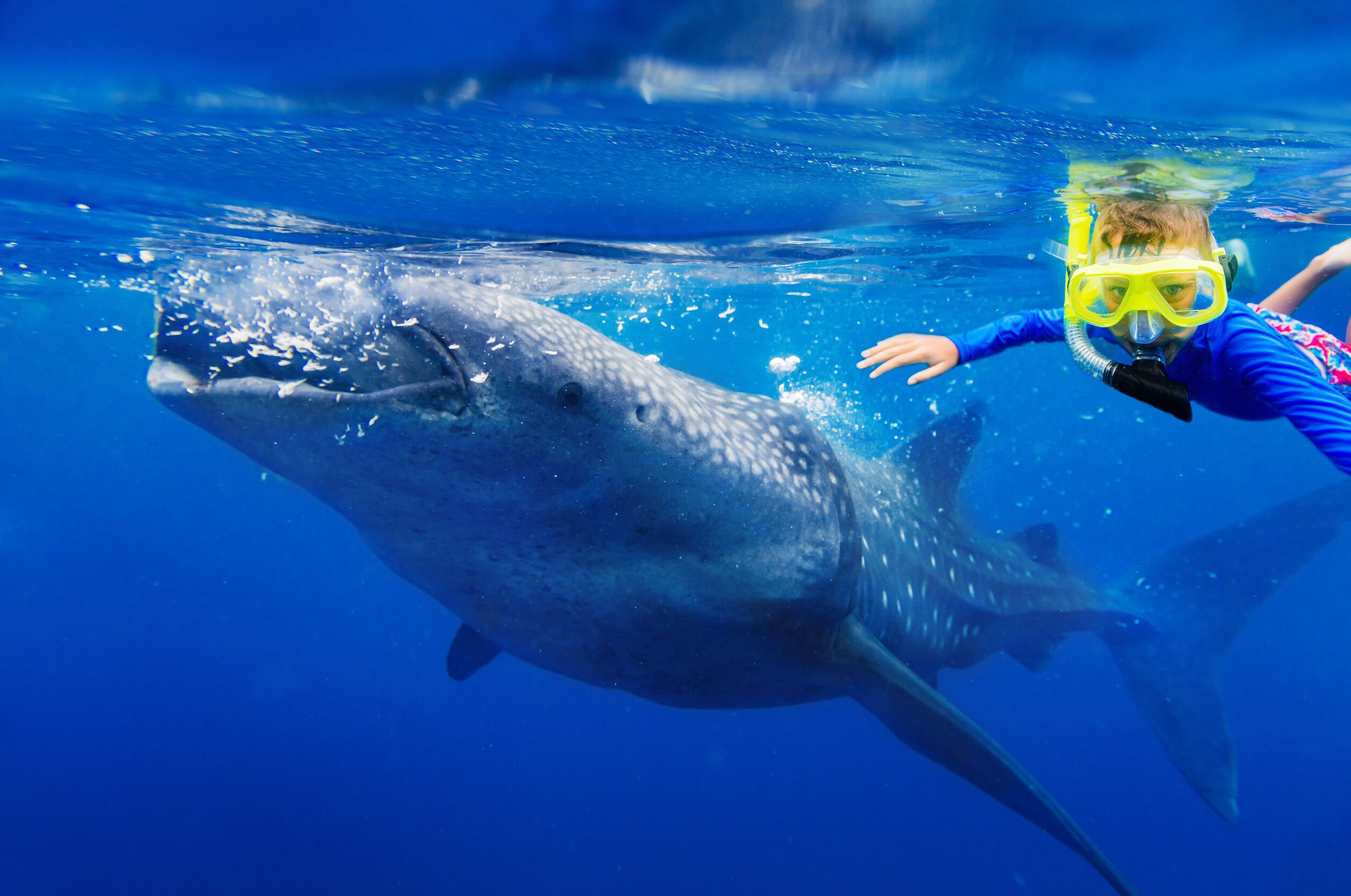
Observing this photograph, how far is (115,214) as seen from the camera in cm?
786

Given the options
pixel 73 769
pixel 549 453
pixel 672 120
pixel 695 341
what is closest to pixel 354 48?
pixel 672 120

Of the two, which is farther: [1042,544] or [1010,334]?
[1042,544]

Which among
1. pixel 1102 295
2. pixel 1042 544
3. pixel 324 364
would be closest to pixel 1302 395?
pixel 1102 295

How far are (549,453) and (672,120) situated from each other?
12.2ft

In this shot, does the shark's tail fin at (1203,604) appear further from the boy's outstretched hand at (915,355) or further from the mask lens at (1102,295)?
the mask lens at (1102,295)

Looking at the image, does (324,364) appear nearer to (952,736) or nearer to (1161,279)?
(1161,279)

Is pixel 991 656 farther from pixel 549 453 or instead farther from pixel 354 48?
pixel 354 48

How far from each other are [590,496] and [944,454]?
524 cm

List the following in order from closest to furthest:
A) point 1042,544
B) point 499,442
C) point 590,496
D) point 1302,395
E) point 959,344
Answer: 1. point 1302,395
2. point 499,442
3. point 590,496
4. point 959,344
5. point 1042,544

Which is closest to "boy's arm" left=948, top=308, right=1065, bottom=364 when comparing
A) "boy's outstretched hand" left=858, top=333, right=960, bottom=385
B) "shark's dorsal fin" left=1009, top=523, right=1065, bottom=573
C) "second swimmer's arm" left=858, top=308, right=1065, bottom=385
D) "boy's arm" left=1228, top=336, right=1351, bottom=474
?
"second swimmer's arm" left=858, top=308, right=1065, bottom=385

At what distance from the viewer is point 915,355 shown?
3379 mm

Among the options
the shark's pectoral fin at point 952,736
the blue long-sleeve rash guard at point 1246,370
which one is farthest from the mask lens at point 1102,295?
the shark's pectoral fin at point 952,736

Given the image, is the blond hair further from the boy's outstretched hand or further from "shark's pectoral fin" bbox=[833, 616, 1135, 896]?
"shark's pectoral fin" bbox=[833, 616, 1135, 896]

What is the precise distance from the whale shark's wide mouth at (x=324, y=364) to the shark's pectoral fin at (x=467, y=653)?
415cm
